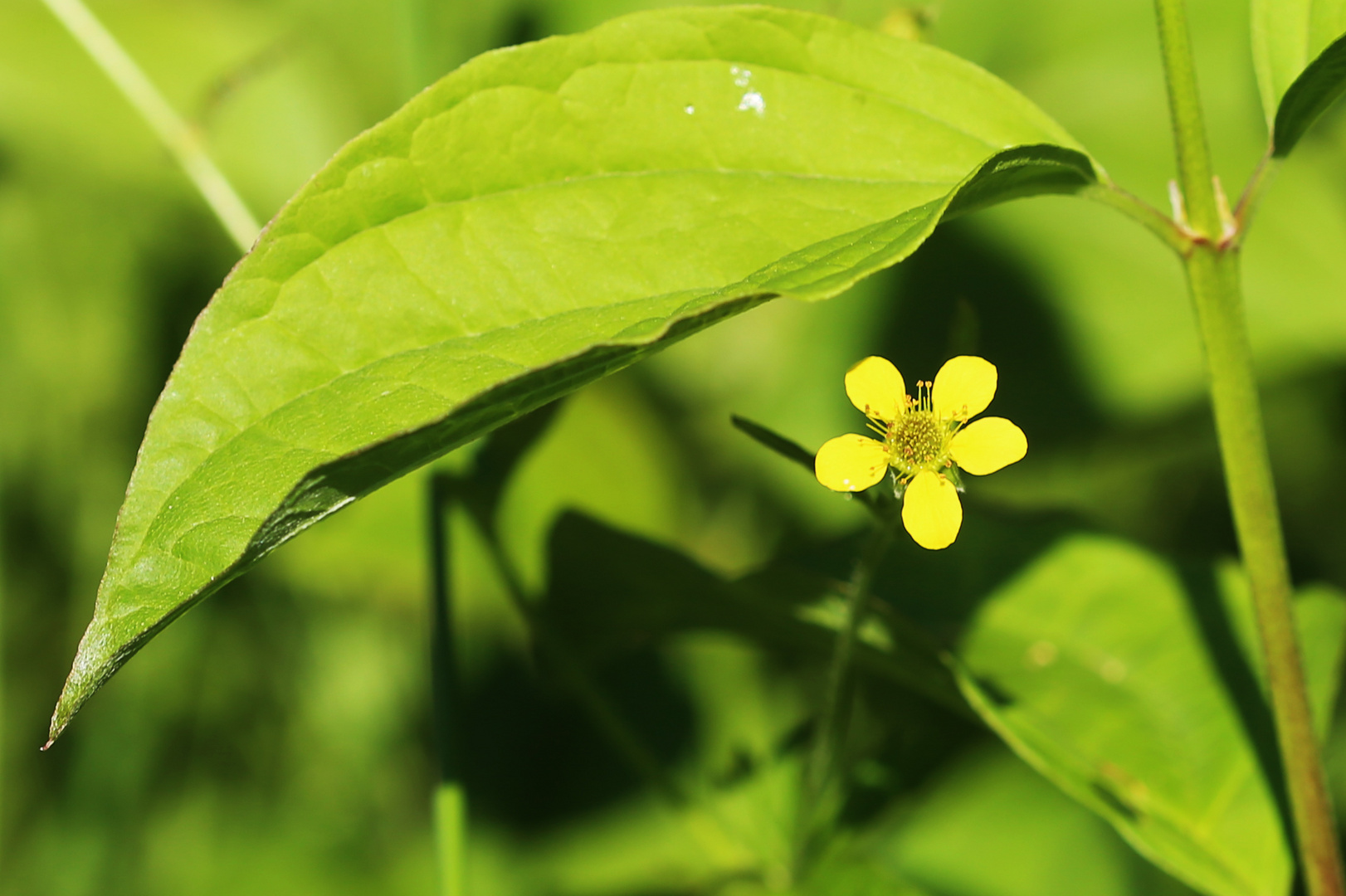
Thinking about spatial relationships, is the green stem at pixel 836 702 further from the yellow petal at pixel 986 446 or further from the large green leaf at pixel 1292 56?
the large green leaf at pixel 1292 56

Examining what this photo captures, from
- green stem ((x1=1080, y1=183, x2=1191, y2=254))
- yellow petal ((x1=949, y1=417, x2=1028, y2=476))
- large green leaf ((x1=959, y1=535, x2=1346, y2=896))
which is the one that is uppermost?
green stem ((x1=1080, y1=183, x2=1191, y2=254))

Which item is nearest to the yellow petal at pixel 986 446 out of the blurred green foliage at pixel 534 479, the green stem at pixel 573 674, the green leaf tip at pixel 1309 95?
the green leaf tip at pixel 1309 95

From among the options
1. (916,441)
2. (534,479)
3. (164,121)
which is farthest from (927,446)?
(164,121)

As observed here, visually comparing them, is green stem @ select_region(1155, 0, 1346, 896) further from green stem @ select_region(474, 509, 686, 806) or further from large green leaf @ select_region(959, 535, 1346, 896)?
green stem @ select_region(474, 509, 686, 806)

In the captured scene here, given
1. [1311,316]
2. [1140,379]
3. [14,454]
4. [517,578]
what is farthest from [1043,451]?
[14,454]

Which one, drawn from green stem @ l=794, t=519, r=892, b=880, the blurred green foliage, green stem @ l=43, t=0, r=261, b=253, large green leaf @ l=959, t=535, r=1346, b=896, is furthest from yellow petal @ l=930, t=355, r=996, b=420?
green stem @ l=43, t=0, r=261, b=253

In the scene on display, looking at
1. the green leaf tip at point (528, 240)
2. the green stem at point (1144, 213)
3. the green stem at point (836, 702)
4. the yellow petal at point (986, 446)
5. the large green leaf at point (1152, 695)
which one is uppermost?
the green leaf tip at point (528, 240)
